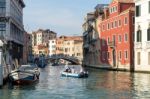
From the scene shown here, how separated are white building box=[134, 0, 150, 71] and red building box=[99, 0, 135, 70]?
3.81 meters

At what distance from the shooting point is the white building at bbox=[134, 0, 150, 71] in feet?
148

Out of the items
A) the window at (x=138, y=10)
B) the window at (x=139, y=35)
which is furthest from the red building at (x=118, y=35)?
the window at (x=139, y=35)

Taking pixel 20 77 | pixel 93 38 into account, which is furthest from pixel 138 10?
pixel 93 38

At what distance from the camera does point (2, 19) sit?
151 ft

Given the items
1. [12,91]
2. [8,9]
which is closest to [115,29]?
[8,9]

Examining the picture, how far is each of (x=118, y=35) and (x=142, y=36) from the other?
9884mm

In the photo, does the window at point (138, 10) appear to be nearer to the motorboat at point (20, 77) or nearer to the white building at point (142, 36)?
the white building at point (142, 36)

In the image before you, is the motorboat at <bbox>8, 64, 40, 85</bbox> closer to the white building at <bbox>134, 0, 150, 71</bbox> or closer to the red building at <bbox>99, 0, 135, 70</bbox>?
the white building at <bbox>134, 0, 150, 71</bbox>

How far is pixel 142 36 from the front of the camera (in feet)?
152

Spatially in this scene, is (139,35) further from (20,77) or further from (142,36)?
(20,77)

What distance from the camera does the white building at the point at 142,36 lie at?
45219 millimetres

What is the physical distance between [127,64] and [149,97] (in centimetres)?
2925

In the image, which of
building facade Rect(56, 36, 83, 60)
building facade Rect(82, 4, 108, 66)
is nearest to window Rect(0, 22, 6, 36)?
building facade Rect(82, 4, 108, 66)

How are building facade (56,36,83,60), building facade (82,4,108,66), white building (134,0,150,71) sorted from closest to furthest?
white building (134,0,150,71) < building facade (82,4,108,66) < building facade (56,36,83,60)
